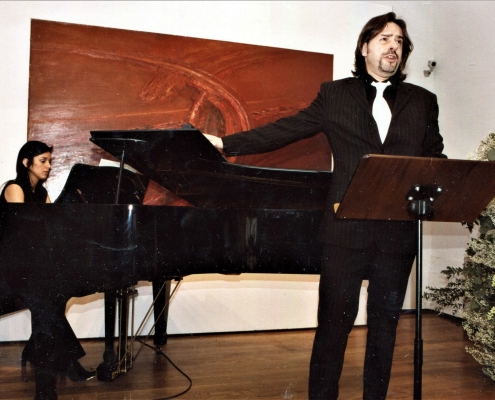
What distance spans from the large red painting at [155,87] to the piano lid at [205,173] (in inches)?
46.7

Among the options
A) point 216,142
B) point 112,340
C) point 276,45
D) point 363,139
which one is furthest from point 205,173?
point 276,45

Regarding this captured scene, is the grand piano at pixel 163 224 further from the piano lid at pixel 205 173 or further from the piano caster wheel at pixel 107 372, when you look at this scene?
the piano caster wheel at pixel 107 372

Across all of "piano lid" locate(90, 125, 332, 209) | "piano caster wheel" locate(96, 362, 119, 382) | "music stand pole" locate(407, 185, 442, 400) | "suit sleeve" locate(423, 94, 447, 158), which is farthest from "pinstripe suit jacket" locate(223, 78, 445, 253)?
"piano caster wheel" locate(96, 362, 119, 382)

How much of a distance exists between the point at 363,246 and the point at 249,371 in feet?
4.27

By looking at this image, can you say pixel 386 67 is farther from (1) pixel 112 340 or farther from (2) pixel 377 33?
(1) pixel 112 340

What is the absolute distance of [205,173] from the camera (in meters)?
2.42

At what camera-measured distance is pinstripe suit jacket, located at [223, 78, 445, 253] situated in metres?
1.92

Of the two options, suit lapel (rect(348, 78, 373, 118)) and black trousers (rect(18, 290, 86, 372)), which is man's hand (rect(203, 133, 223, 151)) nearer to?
suit lapel (rect(348, 78, 373, 118))

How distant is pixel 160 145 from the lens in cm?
219

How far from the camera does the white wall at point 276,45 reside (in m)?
3.46

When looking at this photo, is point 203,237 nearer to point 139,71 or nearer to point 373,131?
point 373,131

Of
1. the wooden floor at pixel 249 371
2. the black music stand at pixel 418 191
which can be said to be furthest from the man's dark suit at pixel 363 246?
the wooden floor at pixel 249 371

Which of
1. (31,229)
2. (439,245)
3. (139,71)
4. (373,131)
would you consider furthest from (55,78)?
(439,245)

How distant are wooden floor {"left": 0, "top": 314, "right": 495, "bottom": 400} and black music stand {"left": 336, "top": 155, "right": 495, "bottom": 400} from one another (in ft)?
3.91
